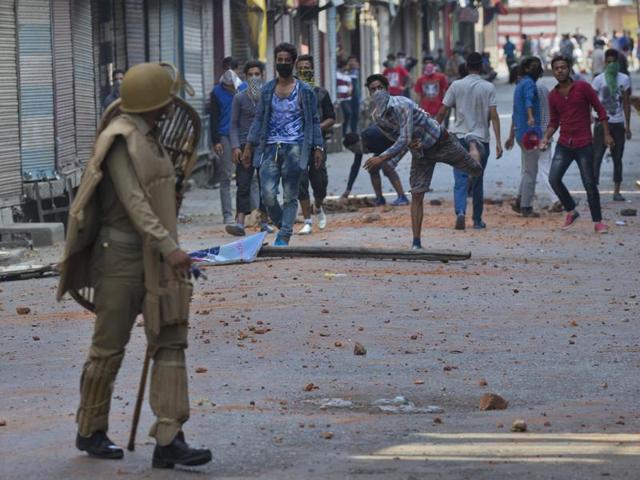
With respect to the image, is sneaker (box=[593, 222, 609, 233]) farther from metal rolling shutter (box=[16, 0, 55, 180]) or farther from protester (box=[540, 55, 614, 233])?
metal rolling shutter (box=[16, 0, 55, 180])

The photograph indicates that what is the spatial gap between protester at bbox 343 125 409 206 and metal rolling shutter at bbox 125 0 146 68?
17.2 ft

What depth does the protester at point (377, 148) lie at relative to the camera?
1895 cm

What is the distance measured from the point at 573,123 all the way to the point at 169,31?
1060cm

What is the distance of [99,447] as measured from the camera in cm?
704

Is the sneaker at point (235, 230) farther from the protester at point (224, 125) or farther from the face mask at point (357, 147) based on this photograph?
the face mask at point (357, 147)

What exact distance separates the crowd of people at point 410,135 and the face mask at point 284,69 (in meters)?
0.01

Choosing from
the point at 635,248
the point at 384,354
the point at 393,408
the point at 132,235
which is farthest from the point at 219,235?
the point at 132,235

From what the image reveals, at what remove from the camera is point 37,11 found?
19.2m

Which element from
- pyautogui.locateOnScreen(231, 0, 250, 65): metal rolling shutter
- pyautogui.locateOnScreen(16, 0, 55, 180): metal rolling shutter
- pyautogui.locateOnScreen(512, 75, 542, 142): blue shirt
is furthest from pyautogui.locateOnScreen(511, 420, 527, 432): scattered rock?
pyautogui.locateOnScreen(231, 0, 250, 65): metal rolling shutter

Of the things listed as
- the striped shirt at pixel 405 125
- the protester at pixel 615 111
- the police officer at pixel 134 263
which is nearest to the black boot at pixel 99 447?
the police officer at pixel 134 263

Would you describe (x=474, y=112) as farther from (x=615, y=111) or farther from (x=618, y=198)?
(x=618, y=198)

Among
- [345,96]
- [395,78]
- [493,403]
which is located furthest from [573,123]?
[395,78]

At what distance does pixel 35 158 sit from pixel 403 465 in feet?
42.1

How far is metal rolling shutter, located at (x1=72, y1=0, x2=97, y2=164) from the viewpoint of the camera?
2094 centimetres
